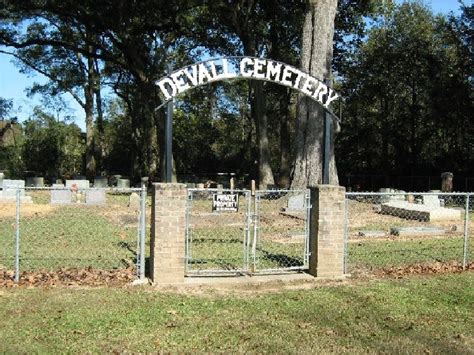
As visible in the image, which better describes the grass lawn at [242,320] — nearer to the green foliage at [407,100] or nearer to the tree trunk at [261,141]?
the tree trunk at [261,141]

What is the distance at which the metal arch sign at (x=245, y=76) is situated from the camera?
871 cm

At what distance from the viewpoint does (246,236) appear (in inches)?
359

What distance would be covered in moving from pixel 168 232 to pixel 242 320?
2185 mm

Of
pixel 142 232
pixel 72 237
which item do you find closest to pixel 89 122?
pixel 72 237

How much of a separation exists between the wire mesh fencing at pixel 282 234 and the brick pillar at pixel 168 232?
1326 millimetres

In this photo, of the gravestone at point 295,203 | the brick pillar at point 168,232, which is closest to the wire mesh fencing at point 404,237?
the gravestone at point 295,203

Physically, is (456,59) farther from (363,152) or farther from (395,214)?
(395,214)

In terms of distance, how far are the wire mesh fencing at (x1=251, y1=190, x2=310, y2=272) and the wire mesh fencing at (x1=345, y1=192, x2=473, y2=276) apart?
95cm

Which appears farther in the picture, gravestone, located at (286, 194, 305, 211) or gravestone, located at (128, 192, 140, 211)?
gravestone, located at (128, 192, 140, 211)

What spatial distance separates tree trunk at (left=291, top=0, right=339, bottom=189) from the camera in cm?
2003

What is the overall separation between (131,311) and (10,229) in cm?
870

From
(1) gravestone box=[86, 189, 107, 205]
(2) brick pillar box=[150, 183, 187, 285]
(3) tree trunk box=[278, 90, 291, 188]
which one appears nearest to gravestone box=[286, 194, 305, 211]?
(1) gravestone box=[86, 189, 107, 205]

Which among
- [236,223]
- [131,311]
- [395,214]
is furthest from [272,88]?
[131,311]

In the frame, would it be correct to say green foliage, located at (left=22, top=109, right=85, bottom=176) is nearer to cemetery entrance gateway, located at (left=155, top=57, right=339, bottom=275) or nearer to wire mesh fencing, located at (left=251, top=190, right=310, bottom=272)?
wire mesh fencing, located at (left=251, top=190, right=310, bottom=272)
